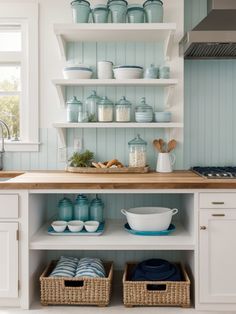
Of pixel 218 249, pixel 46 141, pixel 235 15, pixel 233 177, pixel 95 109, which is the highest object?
pixel 235 15

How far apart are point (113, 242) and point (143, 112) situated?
1052 mm

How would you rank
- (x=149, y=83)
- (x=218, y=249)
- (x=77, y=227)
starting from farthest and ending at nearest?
(x=149, y=83)
(x=77, y=227)
(x=218, y=249)

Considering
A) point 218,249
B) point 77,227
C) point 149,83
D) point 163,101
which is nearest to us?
point 218,249

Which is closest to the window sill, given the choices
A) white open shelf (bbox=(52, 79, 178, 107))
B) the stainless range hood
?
white open shelf (bbox=(52, 79, 178, 107))

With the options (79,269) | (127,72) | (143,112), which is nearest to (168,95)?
(143,112)

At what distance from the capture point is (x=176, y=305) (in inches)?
112

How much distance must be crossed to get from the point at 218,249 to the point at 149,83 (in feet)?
4.32

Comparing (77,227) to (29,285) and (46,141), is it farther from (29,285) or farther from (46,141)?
(46,141)

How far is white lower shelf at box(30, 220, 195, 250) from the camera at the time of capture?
2.78m

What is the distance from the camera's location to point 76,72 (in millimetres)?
3240

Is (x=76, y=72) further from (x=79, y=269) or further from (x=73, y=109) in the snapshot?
(x=79, y=269)

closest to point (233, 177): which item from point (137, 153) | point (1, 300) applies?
point (137, 153)

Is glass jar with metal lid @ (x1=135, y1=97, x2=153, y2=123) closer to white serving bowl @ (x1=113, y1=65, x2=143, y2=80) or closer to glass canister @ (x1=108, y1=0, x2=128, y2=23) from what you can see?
white serving bowl @ (x1=113, y1=65, x2=143, y2=80)

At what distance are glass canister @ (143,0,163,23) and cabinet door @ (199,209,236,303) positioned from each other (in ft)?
4.97
